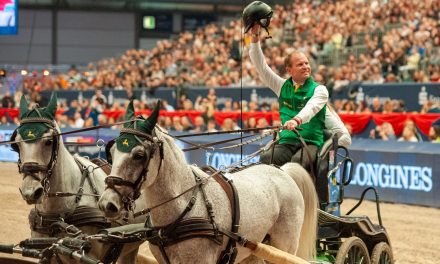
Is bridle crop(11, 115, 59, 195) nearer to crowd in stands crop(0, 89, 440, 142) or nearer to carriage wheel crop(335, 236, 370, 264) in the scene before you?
carriage wheel crop(335, 236, 370, 264)

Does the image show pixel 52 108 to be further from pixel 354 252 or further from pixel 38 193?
pixel 354 252

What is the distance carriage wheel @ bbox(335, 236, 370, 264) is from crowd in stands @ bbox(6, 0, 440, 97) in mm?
11755

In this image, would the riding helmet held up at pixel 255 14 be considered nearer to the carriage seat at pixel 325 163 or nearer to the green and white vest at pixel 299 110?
the green and white vest at pixel 299 110

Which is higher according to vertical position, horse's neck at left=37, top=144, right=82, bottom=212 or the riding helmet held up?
the riding helmet held up

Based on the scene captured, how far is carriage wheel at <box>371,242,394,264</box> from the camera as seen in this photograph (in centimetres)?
842

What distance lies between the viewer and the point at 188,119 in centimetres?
2269

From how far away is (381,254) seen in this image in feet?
28.2

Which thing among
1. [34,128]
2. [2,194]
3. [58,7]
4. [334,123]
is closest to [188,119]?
[2,194]

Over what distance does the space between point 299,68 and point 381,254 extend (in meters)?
2.01

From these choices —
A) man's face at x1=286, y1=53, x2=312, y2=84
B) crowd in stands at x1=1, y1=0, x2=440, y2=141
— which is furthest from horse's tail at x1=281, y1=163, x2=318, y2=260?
crowd in stands at x1=1, y1=0, x2=440, y2=141

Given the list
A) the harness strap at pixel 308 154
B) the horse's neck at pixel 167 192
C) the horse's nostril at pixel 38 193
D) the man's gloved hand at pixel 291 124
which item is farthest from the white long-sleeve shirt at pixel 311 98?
the horse's nostril at pixel 38 193

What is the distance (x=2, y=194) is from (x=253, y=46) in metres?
9.25

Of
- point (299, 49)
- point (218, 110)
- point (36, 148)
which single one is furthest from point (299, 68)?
point (299, 49)

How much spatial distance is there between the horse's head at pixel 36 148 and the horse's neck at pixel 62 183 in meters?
0.13
